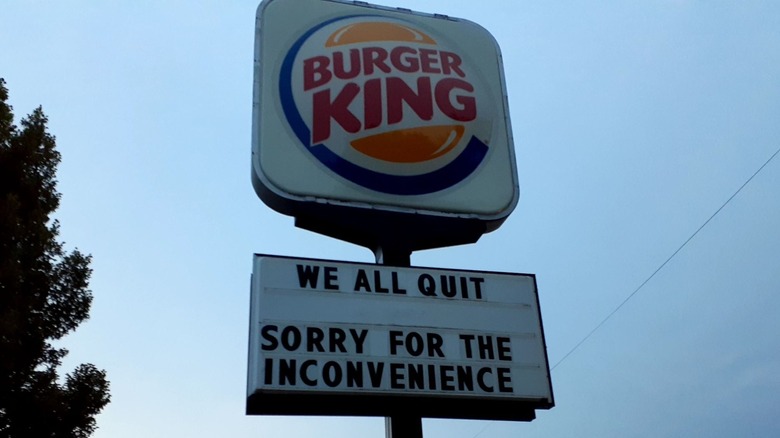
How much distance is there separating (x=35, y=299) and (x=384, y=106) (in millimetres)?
4788

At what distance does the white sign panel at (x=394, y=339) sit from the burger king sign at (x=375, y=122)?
82 cm

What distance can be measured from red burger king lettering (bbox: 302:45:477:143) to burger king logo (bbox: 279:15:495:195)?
0.4 inches

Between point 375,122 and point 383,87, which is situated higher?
point 383,87

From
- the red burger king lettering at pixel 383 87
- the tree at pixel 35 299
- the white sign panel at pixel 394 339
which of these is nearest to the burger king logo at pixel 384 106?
the red burger king lettering at pixel 383 87

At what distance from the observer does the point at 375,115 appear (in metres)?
7.75

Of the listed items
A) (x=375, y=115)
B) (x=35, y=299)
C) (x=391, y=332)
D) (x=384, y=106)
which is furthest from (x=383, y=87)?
(x=35, y=299)

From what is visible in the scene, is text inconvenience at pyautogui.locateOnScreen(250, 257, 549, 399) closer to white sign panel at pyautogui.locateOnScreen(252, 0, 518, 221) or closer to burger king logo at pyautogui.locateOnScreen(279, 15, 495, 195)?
white sign panel at pyautogui.locateOnScreen(252, 0, 518, 221)

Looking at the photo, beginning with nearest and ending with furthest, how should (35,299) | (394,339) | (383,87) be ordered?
(394,339) < (383,87) < (35,299)

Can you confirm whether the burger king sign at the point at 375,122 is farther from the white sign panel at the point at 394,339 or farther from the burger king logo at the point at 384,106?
the white sign panel at the point at 394,339

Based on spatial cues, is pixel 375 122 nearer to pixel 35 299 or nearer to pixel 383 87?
pixel 383 87

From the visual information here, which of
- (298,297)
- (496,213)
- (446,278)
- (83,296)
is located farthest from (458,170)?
(83,296)

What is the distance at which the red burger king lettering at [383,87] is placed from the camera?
25.1 ft

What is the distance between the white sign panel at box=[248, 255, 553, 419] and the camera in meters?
6.02

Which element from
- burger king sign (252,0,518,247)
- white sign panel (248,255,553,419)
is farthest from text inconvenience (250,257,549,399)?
burger king sign (252,0,518,247)
